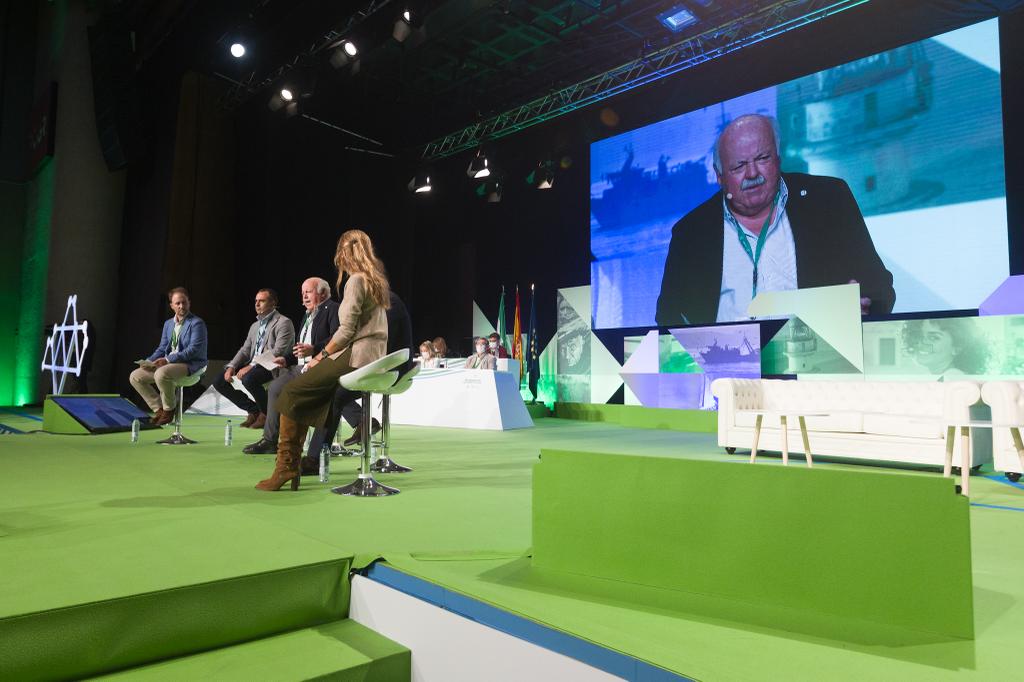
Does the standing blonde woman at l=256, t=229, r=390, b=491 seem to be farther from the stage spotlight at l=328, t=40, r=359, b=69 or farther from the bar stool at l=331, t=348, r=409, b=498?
the stage spotlight at l=328, t=40, r=359, b=69

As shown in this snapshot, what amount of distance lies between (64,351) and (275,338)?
5740 mm

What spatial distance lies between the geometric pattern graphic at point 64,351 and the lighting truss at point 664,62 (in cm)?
615

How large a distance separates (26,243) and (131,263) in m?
1.91

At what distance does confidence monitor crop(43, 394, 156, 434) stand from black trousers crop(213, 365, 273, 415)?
90cm

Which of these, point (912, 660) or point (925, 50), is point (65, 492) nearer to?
point (912, 660)

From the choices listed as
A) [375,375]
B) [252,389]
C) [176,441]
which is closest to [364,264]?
[375,375]

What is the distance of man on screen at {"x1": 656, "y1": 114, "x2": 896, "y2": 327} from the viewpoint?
6902 mm

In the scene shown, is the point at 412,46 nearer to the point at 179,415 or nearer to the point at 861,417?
the point at 179,415

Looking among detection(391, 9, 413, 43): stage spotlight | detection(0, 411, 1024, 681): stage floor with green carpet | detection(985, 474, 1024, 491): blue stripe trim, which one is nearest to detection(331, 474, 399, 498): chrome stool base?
detection(0, 411, 1024, 681): stage floor with green carpet

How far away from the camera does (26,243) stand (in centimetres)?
1027

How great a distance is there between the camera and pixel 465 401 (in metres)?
7.51

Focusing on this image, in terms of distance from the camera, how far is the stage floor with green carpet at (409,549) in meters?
1.24

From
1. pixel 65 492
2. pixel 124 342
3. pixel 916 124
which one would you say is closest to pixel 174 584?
pixel 65 492

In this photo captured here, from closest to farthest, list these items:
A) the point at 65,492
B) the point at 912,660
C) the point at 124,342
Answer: the point at 912,660, the point at 65,492, the point at 124,342
